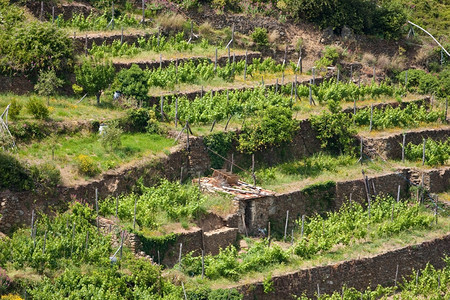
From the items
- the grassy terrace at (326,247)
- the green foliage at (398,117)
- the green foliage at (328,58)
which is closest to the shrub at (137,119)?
the grassy terrace at (326,247)

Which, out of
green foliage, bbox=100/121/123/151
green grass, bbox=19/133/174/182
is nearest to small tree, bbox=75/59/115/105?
green grass, bbox=19/133/174/182

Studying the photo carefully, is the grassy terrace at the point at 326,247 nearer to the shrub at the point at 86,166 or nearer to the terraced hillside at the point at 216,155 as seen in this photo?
the terraced hillside at the point at 216,155

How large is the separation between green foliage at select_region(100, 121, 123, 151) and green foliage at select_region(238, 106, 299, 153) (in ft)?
15.9

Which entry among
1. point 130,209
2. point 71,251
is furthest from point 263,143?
point 71,251

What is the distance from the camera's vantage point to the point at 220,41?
52219 millimetres

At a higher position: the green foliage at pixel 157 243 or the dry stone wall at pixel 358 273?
the green foliage at pixel 157 243

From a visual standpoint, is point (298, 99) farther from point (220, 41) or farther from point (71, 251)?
point (71, 251)

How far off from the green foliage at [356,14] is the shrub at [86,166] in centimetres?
1746

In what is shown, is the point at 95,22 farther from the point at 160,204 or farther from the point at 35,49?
the point at 160,204

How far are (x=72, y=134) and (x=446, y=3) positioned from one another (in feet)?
83.2

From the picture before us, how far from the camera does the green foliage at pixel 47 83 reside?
43.9 meters

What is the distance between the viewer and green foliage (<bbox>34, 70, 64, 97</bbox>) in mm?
43875

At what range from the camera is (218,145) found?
44.0 m

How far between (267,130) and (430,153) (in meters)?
7.51
